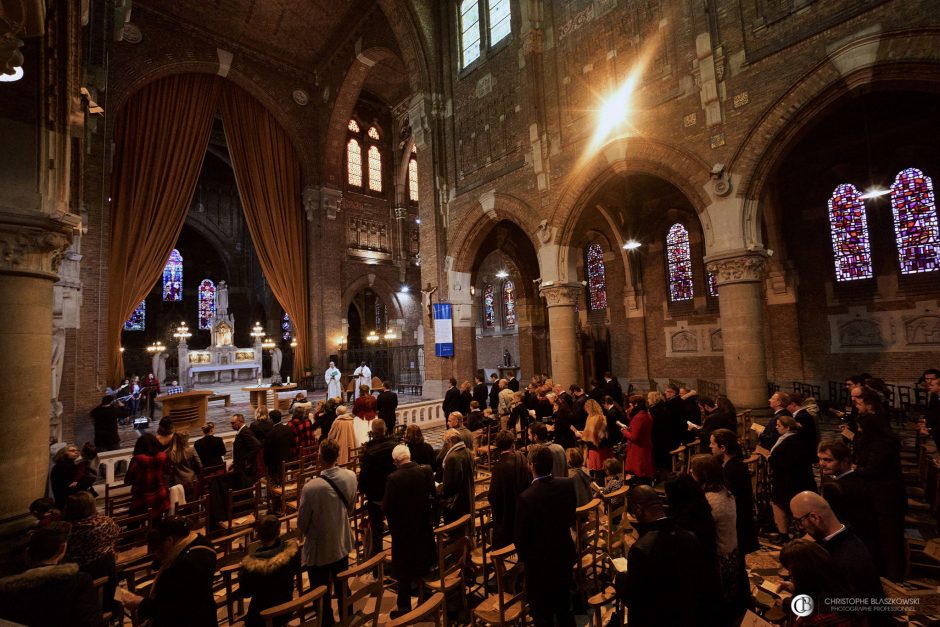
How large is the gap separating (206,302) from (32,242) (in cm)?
2905

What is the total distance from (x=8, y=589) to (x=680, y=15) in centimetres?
1258

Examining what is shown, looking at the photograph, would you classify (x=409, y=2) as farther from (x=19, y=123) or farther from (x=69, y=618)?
(x=69, y=618)

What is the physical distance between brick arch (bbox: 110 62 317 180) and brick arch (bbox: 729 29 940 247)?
56.4 feet

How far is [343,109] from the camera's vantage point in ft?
63.2

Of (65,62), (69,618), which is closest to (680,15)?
(65,62)

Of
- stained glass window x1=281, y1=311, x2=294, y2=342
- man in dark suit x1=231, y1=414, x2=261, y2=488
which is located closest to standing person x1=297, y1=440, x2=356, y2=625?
man in dark suit x1=231, y1=414, x2=261, y2=488

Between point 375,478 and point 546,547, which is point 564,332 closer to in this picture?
point 375,478

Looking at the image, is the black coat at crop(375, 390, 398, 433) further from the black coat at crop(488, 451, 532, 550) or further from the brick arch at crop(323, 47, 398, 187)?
the brick arch at crop(323, 47, 398, 187)

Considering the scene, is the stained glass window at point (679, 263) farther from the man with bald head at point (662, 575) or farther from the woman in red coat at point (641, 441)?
the man with bald head at point (662, 575)

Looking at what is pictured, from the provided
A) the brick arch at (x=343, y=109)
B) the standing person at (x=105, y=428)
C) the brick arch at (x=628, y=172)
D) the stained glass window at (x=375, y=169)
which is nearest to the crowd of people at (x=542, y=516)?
the standing person at (x=105, y=428)

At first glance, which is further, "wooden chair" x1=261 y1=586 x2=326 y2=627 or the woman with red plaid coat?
the woman with red plaid coat

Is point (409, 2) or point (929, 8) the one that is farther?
point (409, 2)

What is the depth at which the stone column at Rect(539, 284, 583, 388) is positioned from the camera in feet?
37.1

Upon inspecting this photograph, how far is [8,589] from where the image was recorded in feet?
6.70
